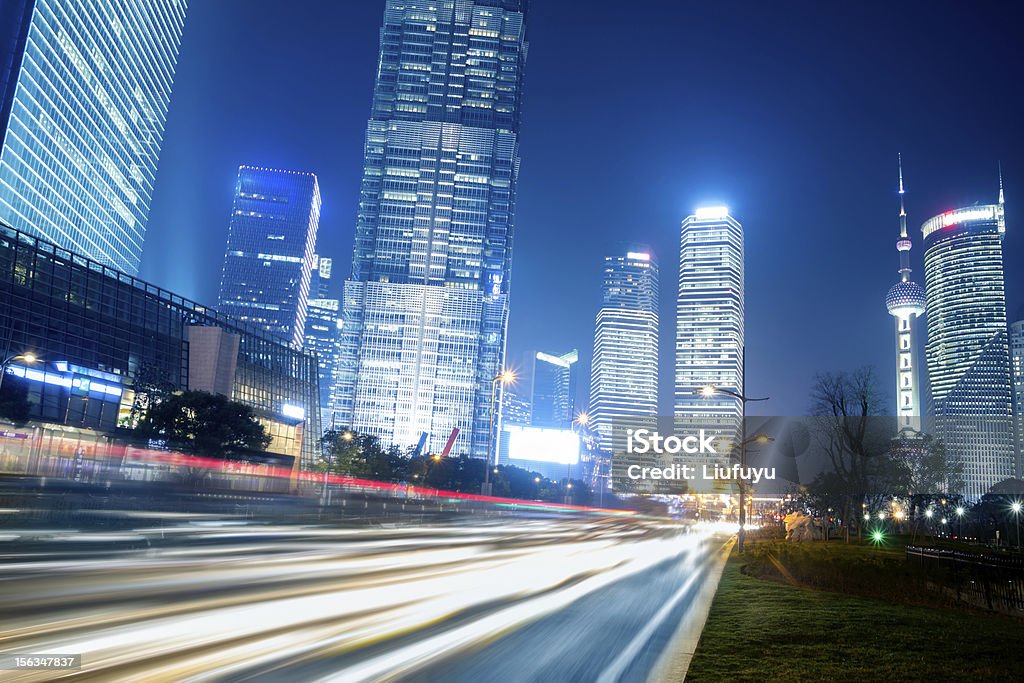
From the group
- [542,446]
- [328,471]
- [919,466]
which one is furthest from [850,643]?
[542,446]

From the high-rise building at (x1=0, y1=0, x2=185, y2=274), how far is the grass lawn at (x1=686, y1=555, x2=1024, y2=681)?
122 m

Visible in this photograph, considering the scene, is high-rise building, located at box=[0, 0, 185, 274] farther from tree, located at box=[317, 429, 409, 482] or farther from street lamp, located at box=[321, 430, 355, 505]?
tree, located at box=[317, 429, 409, 482]

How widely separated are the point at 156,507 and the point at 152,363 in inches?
2933

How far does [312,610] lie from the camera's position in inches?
398

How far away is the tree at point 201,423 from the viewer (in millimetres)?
62438

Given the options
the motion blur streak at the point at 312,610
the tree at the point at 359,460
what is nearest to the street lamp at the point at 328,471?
the tree at the point at 359,460

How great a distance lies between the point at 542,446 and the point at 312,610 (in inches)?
3706

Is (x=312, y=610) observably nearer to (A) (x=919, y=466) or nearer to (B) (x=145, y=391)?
(B) (x=145, y=391)

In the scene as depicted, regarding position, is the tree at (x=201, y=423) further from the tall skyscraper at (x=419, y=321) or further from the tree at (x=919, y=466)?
the tall skyscraper at (x=419, y=321)

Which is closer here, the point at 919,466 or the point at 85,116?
the point at 919,466

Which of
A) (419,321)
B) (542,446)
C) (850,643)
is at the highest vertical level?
(419,321)

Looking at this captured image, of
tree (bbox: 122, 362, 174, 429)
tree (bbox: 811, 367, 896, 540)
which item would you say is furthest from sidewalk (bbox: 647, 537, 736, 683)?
tree (bbox: 122, 362, 174, 429)

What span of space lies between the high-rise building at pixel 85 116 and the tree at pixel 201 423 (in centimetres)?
6347

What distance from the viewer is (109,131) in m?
138
